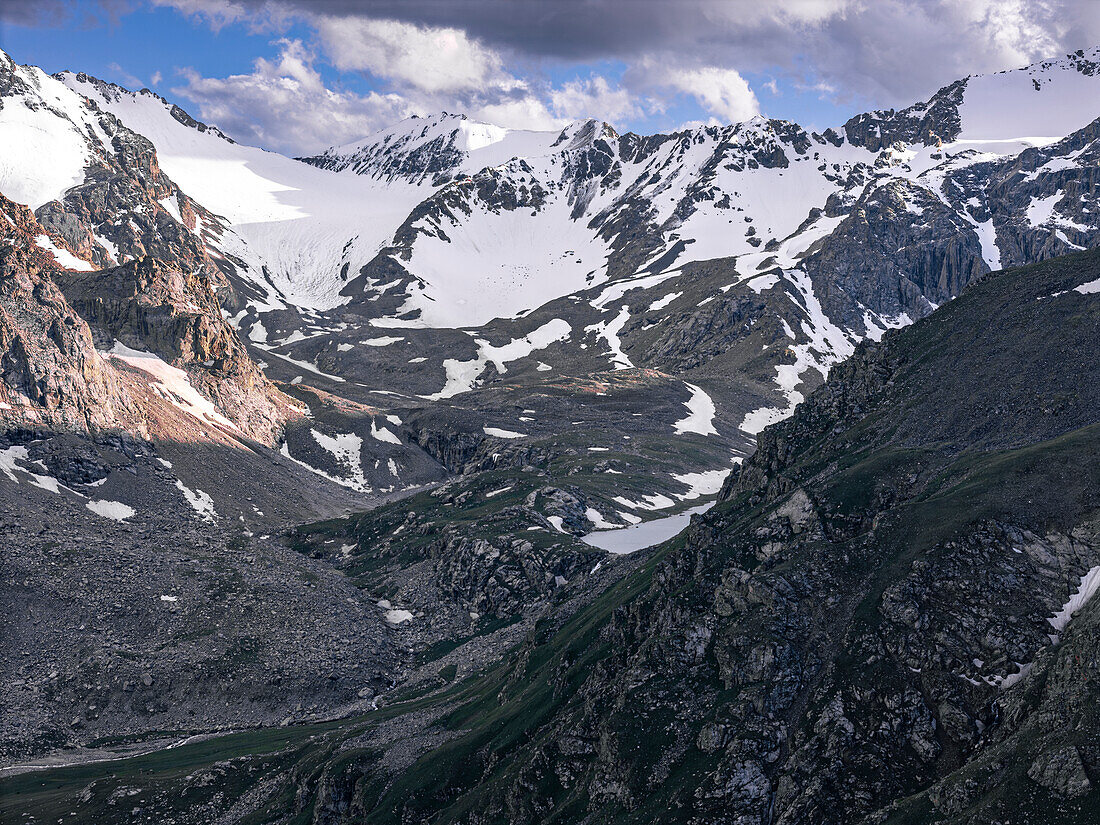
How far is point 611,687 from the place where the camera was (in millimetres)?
55188

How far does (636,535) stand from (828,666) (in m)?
68.5

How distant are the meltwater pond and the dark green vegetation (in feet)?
94.4

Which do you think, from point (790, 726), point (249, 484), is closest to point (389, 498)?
point (249, 484)

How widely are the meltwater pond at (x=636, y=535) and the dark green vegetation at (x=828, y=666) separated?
28777mm

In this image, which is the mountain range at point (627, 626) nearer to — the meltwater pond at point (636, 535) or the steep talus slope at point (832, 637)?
the steep talus slope at point (832, 637)

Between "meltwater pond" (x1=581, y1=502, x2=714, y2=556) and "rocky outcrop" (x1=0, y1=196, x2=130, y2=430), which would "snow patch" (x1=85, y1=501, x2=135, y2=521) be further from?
"meltwater pond" (x1=581, y1=502, x2=714, y2=556)

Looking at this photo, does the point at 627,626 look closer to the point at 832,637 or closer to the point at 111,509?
the point at 832,637

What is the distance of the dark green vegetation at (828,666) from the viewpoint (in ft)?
129

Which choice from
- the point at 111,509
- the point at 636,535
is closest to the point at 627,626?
the point at 636,535

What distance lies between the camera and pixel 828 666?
4616cm

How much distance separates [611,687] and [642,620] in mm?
7155

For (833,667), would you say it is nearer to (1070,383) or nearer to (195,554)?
(1070,383)

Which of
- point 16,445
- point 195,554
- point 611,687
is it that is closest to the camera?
point 611,687

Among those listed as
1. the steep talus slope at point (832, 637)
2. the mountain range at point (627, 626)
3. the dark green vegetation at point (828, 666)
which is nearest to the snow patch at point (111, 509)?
the mountain range at point (627, 626)
